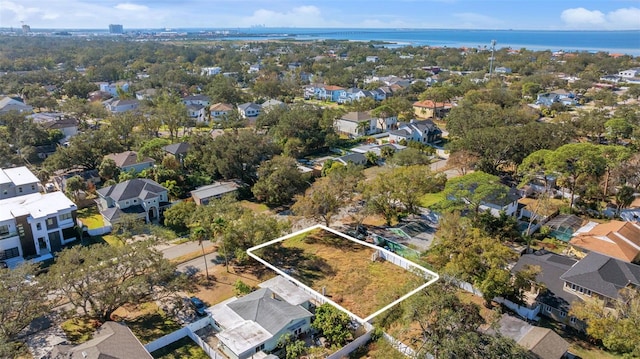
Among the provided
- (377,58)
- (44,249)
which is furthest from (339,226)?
(377,58)

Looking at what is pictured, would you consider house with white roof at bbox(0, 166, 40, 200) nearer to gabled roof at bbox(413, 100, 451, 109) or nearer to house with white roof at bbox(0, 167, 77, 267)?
house with white roof at bbox(0, 167, 77, 267)

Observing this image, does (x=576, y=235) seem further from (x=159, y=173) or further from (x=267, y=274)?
(x=159, y=173)

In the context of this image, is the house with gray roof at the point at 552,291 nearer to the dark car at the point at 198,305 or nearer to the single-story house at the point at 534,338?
the single-story house at the point at 534,338

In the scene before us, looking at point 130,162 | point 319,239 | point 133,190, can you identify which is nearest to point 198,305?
point 319,239

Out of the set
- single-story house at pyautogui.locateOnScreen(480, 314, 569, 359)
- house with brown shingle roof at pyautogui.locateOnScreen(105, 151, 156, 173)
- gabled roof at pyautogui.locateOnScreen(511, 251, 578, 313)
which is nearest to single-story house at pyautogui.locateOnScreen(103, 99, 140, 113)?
house with brown shingle roof at pyautogui.locateOnScreen(105, 151, 156, 173)

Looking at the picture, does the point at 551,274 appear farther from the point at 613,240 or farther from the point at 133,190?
the point at 133,190

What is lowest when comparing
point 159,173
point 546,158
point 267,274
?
point 267,274
